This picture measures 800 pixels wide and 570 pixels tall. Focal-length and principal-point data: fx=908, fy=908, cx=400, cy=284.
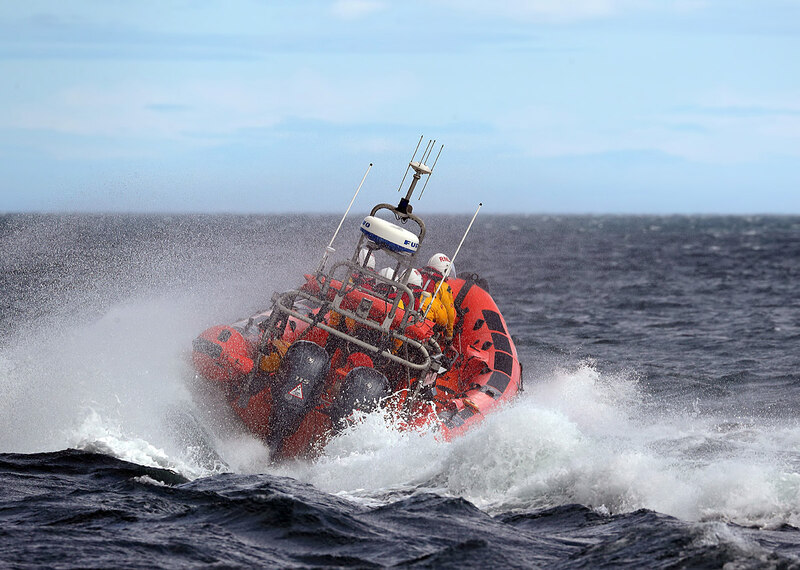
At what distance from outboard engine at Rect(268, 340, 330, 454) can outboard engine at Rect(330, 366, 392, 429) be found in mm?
239

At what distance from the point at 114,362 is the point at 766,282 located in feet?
92.0

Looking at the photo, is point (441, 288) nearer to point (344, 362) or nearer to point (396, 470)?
point (344, 362)

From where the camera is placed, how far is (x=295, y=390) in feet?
27.2

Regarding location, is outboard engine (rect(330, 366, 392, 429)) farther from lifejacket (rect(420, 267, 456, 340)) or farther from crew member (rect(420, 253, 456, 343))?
lifejacket (rect(420, 267, 456, 340))

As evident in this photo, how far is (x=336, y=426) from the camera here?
27.2 feet

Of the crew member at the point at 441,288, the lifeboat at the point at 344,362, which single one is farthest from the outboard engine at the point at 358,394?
the crew member at the point at 441,288

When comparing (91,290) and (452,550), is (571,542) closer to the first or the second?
(452,550)

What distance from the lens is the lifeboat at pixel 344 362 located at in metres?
8.34

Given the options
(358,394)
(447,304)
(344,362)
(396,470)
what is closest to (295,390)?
(358,394)

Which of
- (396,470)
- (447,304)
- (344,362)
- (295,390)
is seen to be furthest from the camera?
(447,304)

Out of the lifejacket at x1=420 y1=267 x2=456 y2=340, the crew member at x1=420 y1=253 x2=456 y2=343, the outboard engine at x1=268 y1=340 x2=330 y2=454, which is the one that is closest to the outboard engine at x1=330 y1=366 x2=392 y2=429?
the outboard engine at x1=268 y1=340 x2=330 y2=454

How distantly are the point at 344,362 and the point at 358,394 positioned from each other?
0.85m

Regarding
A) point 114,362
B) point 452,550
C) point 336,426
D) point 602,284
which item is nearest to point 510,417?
point 336,426

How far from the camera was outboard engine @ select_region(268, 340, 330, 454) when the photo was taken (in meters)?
8.30
